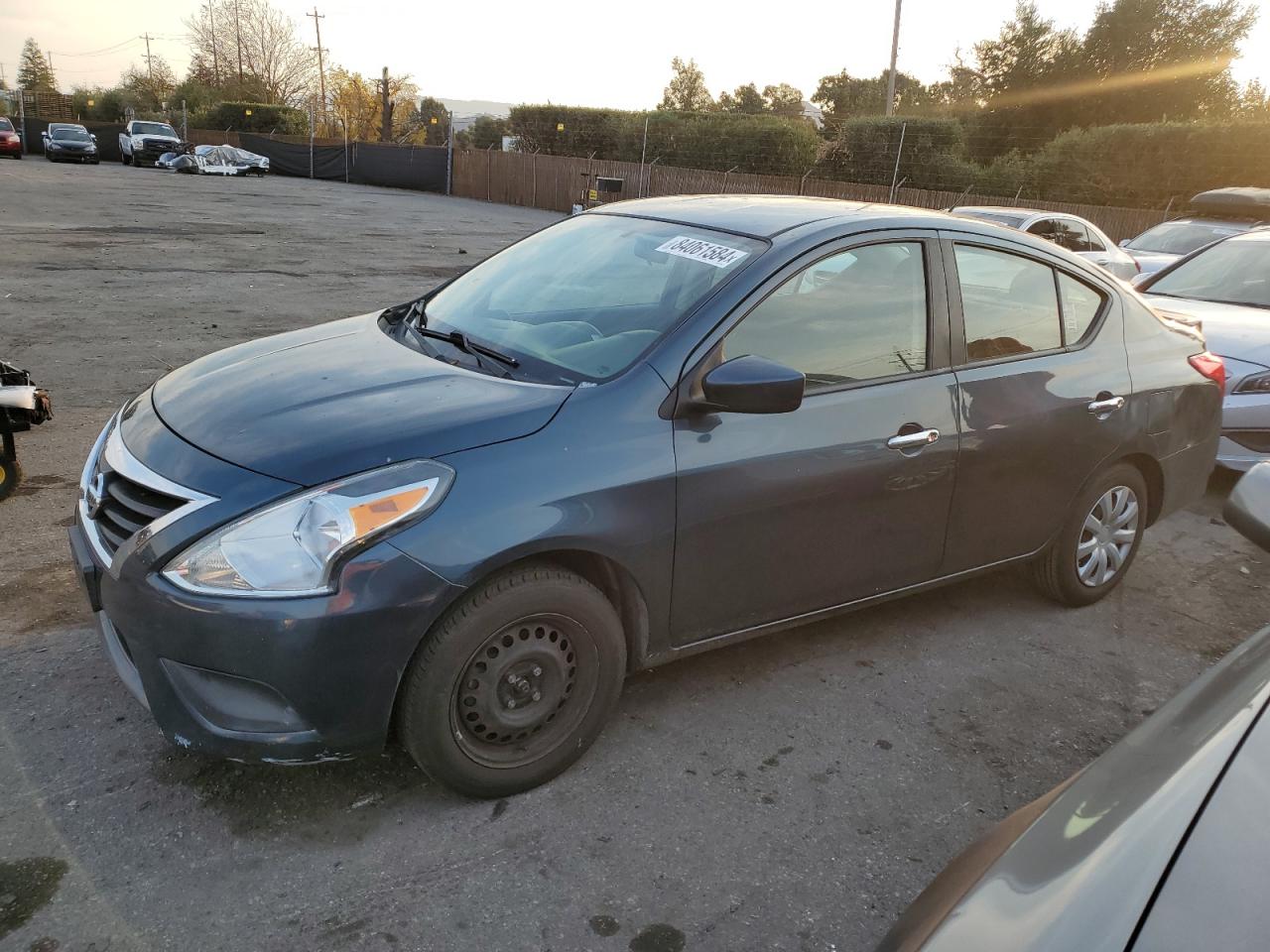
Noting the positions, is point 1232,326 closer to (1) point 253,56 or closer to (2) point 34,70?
(1) point 253,56

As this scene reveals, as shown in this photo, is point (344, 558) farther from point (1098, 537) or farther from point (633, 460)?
point (1098, 537)

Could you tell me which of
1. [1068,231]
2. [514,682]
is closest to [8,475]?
[514,682]

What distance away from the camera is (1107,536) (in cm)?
430

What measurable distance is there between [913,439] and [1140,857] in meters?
2.19

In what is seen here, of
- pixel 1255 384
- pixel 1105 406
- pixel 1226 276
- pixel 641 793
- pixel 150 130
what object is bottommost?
pixel 641 793

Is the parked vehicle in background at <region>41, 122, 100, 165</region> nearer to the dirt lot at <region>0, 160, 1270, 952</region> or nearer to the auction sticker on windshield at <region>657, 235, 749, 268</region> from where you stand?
the dirt lot at <region>0, 160, 1270, 952</region>

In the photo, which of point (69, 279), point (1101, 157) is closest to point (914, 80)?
point (1101, 157)

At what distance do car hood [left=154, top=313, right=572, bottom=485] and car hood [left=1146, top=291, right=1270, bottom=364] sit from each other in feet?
14.7

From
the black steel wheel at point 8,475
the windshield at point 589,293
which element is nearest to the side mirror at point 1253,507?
the windshield at point 589,293

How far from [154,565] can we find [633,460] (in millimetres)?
1283

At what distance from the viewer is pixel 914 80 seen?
2350 inches

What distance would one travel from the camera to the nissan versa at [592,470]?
2.46 m

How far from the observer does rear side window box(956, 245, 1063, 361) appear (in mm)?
3672

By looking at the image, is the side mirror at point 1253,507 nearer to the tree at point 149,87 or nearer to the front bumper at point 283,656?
the front bumper at point 283,656
